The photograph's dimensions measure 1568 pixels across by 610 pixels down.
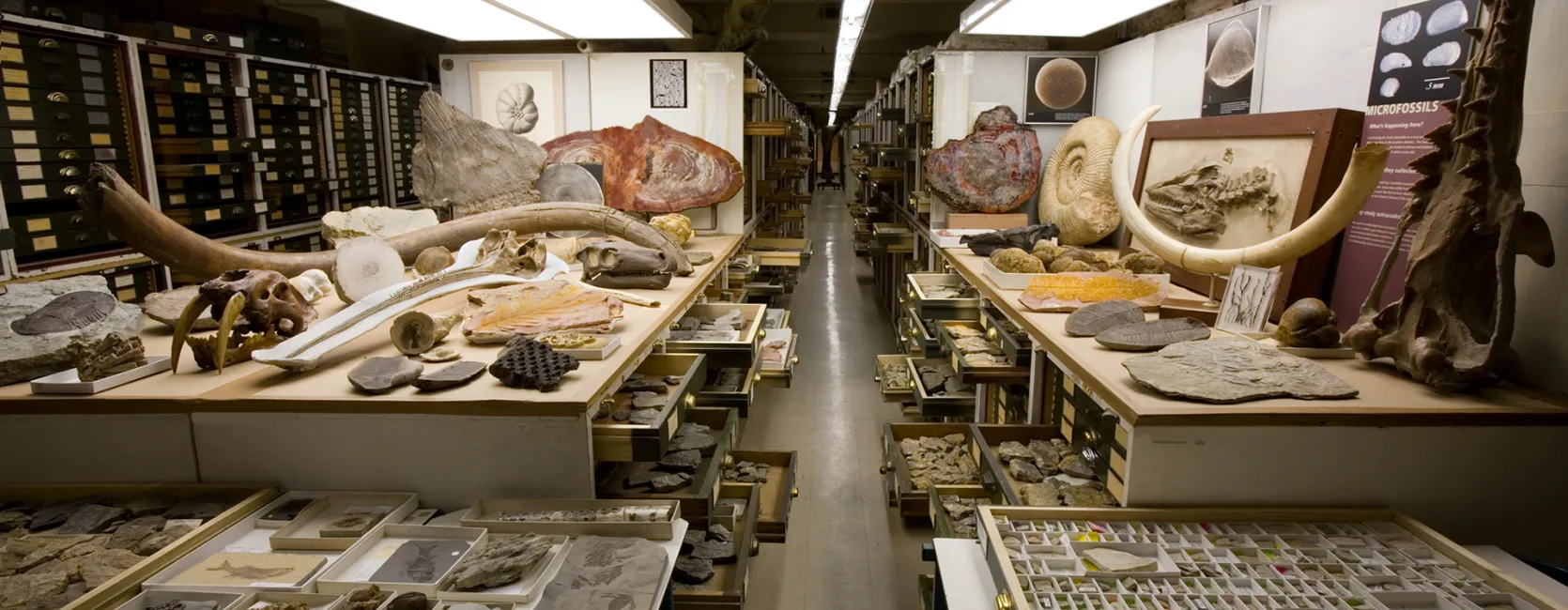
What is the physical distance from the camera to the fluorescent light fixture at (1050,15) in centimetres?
353

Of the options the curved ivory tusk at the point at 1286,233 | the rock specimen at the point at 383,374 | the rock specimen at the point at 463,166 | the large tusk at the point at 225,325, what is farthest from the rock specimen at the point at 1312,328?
the rock specimen at the point at 463,166

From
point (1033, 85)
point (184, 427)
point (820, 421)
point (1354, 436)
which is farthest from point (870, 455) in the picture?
point (184, 427)

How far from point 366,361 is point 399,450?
366 mm

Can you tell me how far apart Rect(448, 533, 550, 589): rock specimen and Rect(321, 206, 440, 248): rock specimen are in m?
2.70

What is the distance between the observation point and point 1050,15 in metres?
3.85

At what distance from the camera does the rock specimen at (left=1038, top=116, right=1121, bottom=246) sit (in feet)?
14.6

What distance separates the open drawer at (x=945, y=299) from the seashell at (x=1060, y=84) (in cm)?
140

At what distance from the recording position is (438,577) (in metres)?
1.68

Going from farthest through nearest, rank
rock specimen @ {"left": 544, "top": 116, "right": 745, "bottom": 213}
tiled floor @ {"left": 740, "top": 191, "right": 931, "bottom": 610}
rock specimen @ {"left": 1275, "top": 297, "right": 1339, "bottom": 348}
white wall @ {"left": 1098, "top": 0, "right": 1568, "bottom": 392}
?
rock specimen @ {"left": 544, "top": 116, "right": 745, "bottom": 213}, tiled floor @ {"left": 740, "top": 191, "right": 931, "bottom": 610}, rock specimen @ {"left": 1275, "top": 297, "right": 1339, "bottom": 348}, white wall @ {"left": 1098, "top": 0, "right": 1568, "bottom": 392}

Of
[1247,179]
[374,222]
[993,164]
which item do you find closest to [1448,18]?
[1247,179]

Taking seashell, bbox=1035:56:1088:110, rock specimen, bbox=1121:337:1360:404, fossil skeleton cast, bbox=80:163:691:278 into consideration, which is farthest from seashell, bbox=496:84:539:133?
rock specimen, bbox=1121:337:1360:404

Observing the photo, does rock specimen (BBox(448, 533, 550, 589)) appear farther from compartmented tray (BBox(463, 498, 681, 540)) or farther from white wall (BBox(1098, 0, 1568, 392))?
white wall (BBox(1098, 0, 1568, 392))

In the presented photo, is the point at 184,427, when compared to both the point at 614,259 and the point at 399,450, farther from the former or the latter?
the point at 614,259

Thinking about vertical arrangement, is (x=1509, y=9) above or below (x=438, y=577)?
above
